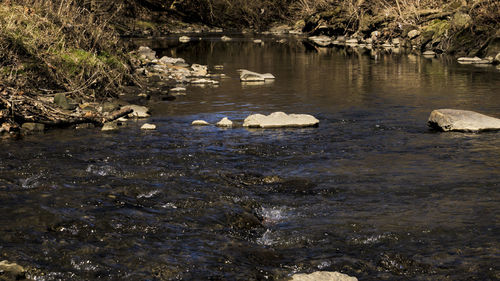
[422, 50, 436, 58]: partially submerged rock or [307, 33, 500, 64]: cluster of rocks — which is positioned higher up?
[307, 33, 500, 64]: cluster of rocks

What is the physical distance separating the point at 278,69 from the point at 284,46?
13.7 metres

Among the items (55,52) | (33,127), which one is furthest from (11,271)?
(55,52)

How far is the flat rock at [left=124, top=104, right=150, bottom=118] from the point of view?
1459 centimetres

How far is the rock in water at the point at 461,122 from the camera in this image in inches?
481

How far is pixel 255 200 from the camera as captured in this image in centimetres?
829

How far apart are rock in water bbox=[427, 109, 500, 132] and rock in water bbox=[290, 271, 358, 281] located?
24.8 ft

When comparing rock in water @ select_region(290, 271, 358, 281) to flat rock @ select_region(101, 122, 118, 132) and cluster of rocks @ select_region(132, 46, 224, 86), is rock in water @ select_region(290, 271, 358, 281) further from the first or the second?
cluster of rocks @ select_region(132, 46, 224, 86)

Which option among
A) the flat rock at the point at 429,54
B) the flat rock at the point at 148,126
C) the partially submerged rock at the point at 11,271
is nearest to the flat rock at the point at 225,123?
the flat rock at the point at 148,126

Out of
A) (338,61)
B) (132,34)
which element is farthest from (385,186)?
(132,34)

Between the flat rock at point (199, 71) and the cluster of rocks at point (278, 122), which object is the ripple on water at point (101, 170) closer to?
the cluster of rocks at point (278, 122)

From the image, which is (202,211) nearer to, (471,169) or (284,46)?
(471,169)

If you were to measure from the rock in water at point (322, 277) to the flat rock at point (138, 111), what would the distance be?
9609mm

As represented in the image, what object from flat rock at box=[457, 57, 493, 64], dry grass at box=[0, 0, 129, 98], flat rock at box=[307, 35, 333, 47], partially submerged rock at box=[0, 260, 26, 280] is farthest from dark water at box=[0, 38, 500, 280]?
flat rock at box=[307, 35, 333, 47]

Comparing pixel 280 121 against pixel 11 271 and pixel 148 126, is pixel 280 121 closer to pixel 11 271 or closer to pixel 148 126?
pixel 148 126
